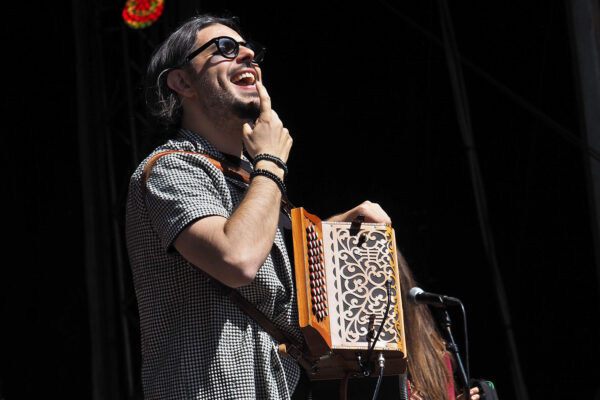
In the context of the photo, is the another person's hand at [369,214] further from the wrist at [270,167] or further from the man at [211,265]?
the wrist at [270,167]

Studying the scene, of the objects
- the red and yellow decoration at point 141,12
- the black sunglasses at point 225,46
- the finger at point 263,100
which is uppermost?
the red and yellow decoration at point 141,12

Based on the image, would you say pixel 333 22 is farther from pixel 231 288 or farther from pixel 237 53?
pixel 231 288

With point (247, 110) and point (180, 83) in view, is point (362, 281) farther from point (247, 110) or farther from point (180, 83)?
point (180, 83)

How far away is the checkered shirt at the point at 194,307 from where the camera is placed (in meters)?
1.78

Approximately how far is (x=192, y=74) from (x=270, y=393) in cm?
102

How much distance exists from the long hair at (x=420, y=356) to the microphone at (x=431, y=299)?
746mm

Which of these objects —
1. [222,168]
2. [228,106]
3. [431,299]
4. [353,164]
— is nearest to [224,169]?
[222,168]

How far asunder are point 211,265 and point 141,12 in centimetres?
442

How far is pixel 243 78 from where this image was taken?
229 centimetres

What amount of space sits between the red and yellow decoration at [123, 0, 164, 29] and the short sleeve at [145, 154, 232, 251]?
4.02 metres

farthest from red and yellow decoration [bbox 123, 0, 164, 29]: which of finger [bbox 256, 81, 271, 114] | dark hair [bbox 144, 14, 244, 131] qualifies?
finger [bbox 256, 81, 271, 114]

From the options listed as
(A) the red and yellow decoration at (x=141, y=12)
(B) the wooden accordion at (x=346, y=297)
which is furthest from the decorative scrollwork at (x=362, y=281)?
(A) the red and yellow decoration at (x=141, y=12)

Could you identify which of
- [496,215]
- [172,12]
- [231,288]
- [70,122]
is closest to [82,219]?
[70,122]

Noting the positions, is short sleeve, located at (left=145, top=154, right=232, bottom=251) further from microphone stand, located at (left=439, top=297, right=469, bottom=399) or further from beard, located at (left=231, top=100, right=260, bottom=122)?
microphone stand, located at (left=439, top=297, right=469, bottom=399)
